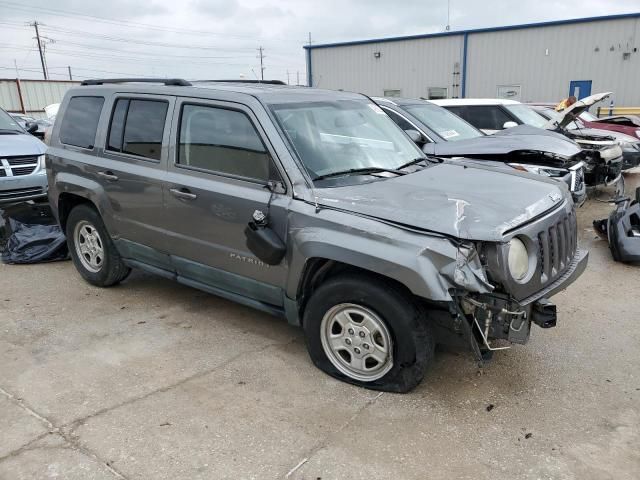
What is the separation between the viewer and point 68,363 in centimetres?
385

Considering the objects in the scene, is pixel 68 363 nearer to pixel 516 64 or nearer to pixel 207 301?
pixel 207 301

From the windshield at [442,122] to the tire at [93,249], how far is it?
465 centimetres

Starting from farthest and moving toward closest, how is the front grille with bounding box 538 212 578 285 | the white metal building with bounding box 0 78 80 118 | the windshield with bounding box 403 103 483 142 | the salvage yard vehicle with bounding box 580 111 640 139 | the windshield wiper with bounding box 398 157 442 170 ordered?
1. the white metal building with bounding box 0 78 80 118
2. the salvage yard vehicle with bounding box 580 111 640 139
3. the windshield with bounding box 403 103 483 142
4. the windshield wiper with bounding box 398 157 442 170
5. the front grille with bounding box 538 212 578 285

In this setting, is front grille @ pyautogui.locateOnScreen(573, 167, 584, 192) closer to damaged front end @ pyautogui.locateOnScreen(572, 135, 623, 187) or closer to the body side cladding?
damaged front end @ pyautogui.locateOnScreen(572, 135, 623, 187)

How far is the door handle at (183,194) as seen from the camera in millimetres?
3995

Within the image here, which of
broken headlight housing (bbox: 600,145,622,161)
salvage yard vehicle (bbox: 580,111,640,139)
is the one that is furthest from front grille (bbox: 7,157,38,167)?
salvage yard vehicle (bbox: 580,111,640,139)

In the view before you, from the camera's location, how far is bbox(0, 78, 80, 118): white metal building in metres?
25.9

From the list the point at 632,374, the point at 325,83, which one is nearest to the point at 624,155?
the point at 632,374

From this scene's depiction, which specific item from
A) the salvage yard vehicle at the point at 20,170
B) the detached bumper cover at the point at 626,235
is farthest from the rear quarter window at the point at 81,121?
the detached bumper cover at the point at 626,235

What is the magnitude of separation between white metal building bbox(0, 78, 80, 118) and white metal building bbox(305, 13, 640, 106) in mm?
13928

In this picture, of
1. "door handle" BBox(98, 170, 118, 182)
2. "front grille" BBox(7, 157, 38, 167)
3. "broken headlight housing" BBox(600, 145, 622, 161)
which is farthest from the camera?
"broken headlight housing" BBox(600, 145, 622, 161)

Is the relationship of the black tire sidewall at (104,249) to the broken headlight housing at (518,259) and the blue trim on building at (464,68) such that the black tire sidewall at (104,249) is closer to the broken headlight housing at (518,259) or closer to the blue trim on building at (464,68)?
the broken headlight housing at (518,259)

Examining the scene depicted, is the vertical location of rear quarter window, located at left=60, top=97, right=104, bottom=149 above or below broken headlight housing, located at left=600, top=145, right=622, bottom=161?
above

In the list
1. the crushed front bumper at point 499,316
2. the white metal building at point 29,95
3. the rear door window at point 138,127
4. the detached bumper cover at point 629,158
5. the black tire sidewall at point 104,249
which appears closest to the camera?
the crushed front bumper at point 499,316
